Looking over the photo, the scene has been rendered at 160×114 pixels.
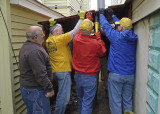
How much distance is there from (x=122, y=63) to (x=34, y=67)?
1670mm

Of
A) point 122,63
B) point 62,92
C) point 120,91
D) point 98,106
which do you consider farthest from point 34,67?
point 98,106

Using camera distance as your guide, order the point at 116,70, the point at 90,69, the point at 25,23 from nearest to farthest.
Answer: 1. the point at 116,70
2. the point at 90,69
3. the point at 25,23

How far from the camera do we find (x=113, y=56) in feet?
9.54

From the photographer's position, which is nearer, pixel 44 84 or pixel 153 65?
pixel 153 65

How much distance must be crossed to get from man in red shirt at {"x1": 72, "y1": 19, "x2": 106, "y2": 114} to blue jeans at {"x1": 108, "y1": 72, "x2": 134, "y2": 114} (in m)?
0.44

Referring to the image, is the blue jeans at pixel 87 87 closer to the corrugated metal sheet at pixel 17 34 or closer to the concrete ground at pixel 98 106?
the concrete ground at pixel 98 106

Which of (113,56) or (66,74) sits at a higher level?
(113,56)

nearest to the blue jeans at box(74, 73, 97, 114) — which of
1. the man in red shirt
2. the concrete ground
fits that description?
the man in red shirt

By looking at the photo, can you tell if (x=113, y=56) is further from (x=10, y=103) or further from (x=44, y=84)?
(x=10, y=103)

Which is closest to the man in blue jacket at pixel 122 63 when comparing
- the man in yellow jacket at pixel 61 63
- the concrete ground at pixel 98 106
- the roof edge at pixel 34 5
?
the man in yellow jacket at pixel 61 63

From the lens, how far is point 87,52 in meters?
3.03

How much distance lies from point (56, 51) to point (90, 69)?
0.92 m

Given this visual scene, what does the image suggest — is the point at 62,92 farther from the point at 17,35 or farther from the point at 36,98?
the point at 17,35

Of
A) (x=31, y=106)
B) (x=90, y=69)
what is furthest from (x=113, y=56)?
(x=31, y=106)
